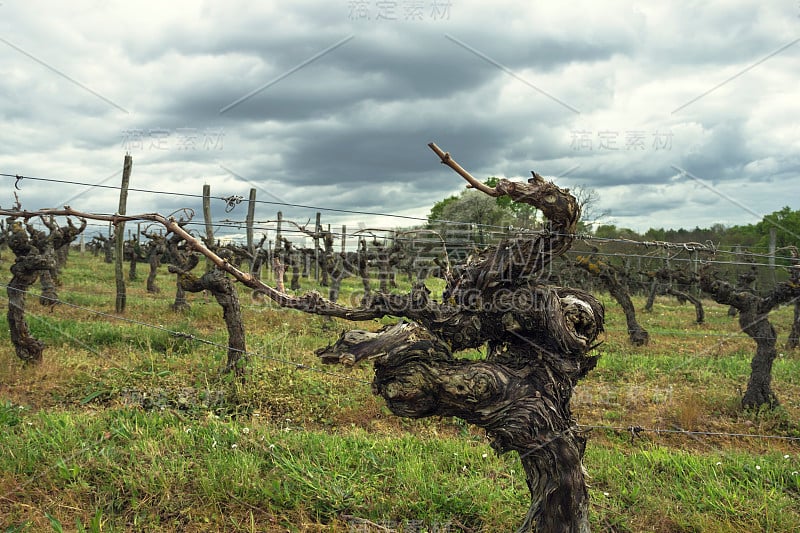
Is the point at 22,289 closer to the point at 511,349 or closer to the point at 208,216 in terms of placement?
the point at 208,216

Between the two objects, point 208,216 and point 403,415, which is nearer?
point 403,415

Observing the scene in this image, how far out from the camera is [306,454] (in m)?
5.94

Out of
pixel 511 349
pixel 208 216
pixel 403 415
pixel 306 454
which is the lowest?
pixel 306 454

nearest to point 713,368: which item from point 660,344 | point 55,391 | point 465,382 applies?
point 660,344

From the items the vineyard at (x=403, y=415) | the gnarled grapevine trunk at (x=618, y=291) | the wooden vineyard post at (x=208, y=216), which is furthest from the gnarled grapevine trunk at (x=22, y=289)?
the gnarled grapevine trunk at (x=618, y=291)

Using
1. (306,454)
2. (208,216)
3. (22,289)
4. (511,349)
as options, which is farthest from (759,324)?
(208,216)

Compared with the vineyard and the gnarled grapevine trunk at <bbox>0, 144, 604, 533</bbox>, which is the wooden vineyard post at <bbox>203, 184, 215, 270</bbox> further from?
the gnarled grapevine trunk at <bbox>0, 144, 604, 533</bbox>

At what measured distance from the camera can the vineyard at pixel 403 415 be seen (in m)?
3.80

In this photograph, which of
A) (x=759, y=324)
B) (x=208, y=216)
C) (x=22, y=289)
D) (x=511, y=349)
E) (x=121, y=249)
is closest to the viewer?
(x=511, y=349)

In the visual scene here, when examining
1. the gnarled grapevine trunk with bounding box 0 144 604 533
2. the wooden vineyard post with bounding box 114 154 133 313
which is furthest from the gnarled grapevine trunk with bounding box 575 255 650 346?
the wooden vineyard post with bounding box 114 154 133 313

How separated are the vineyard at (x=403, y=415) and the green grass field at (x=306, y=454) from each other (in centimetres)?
3

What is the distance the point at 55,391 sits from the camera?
8.30 meters

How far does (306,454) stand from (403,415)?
8.75ft

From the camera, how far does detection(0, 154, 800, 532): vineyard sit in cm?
380
